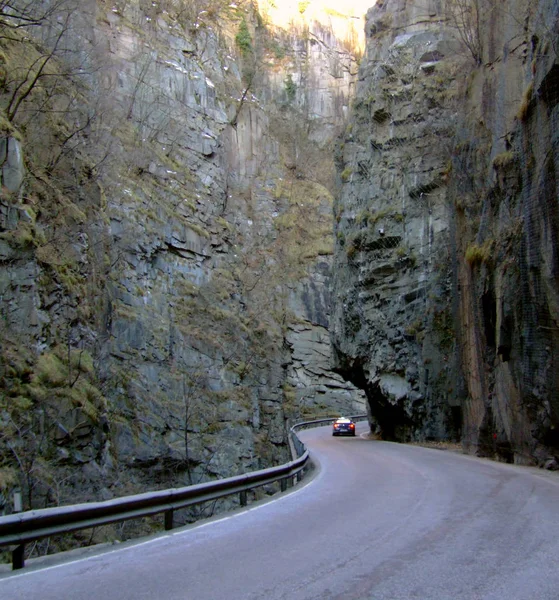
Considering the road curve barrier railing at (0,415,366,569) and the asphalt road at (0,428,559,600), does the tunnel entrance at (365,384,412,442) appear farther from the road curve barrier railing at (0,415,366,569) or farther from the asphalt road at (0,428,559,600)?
the road curve barrier railing at (0,415,366,569)

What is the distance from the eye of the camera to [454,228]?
86.0 ft

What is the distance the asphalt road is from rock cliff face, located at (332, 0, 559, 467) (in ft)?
24.4

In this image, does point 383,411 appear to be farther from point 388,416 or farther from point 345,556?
point 345,556

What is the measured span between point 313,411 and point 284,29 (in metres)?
49.6

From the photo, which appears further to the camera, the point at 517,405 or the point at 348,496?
the point at 517,405

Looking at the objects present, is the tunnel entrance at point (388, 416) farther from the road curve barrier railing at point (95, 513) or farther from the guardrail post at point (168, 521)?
the guardrail post at point (168, 521)

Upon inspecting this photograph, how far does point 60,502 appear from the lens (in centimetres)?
1748

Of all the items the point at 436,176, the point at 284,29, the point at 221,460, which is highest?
the point at 284,29

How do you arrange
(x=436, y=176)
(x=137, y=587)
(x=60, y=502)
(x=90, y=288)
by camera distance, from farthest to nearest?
(x=436, y=176) → (x=90, y=288) → (x=60, y=502) → (x=137, y=587)

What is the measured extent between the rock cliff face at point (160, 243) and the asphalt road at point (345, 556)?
9.03 meters

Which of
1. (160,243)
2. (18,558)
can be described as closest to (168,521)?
(18,558)

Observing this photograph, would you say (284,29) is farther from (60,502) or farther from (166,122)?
(60,502)

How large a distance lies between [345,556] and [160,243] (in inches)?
1330

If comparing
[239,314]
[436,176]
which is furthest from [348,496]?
[239,314]
